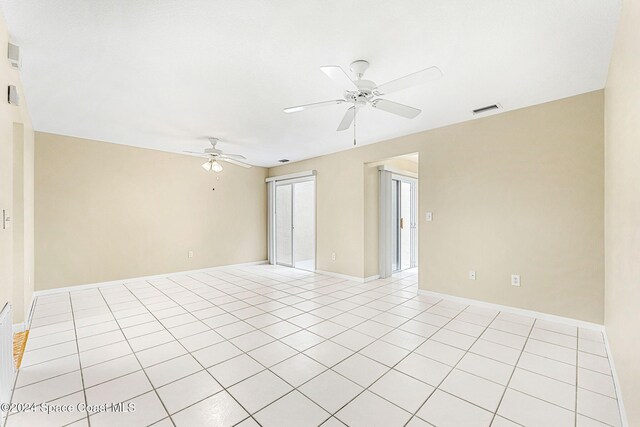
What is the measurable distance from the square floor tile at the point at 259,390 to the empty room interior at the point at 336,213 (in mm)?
13

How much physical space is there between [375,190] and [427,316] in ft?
8.44

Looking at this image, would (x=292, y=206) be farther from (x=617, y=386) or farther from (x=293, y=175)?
(x=617, y=386)

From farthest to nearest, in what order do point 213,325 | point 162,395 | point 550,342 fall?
1. point 213,325
2. point 550,342
3. point 162,395

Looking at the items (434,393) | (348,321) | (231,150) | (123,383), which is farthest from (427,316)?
(231,150)

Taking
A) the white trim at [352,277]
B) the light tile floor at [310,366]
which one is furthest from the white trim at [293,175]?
the light tile floor at [310,366]

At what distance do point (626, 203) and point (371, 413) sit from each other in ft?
6.83

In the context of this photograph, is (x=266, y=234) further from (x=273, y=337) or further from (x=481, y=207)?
(x=481, y=207)

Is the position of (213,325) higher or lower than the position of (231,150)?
lower

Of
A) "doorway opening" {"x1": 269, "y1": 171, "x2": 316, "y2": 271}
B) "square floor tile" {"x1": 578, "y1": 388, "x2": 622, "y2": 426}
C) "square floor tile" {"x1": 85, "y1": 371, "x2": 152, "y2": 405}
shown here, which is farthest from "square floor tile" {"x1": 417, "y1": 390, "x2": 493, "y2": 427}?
"doorway opening" {"x1": 269, "y1": 171, "x2": 316, "y2": 271}

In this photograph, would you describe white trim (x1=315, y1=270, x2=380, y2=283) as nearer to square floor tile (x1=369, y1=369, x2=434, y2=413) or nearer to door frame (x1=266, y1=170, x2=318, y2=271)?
door frame (x1=266, y1=170, x2=318, y2=271)

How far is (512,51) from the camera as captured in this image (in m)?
2.15

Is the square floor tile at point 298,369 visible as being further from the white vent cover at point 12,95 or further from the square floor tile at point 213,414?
the white vent cover at point 12,95

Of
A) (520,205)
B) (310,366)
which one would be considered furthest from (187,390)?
(520,205)

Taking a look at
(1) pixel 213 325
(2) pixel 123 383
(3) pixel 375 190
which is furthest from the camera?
(3) pixel 375 190
